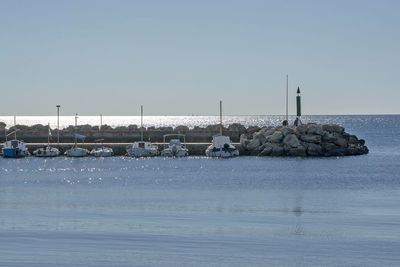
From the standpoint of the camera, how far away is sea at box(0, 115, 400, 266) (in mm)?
30609

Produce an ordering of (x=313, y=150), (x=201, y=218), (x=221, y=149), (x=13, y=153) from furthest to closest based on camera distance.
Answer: (x=13, y=153)
(x=221, y=149)
(x=313, y=150)
(x=201, y=218)

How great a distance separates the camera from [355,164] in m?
94.4

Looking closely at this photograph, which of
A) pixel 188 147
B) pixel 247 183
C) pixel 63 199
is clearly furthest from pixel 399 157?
pixel 63 199

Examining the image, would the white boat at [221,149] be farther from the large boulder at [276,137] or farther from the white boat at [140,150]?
the white boat at [140,150]

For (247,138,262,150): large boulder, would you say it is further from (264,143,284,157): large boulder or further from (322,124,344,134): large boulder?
(322,124,344,134): large boulder

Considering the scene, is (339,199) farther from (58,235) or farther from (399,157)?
(399,157)

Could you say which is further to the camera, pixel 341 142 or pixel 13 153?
pixel 341 142

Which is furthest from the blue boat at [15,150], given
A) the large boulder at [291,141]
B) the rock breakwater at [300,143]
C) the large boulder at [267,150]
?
the large boulder at [291,141]

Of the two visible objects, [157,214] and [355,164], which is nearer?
[157,214]

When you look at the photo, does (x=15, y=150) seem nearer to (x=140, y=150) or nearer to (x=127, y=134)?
(x=140, y=150)

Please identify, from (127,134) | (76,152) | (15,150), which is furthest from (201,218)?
(127,134)

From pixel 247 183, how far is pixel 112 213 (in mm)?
24944

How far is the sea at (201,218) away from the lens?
30.6 metres

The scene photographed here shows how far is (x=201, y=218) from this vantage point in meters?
42.1
